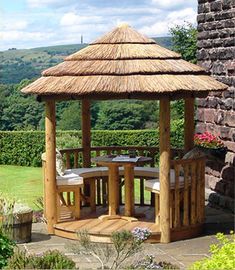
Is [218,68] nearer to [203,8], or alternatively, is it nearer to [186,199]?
[203,8]

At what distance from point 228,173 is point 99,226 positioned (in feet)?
9.39

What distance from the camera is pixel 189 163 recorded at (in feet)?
31.1

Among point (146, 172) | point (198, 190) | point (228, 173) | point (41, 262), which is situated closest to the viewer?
point (41, 262)

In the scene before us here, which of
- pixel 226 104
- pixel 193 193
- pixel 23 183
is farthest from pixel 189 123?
pixel 23 183

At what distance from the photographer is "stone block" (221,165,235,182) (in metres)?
11.3

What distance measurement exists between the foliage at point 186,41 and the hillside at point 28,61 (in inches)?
968

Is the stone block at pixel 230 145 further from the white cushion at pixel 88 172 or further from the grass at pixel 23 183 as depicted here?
the grass at pixel 23 183

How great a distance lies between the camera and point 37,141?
77.1 ft

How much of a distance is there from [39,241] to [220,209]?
3.64m

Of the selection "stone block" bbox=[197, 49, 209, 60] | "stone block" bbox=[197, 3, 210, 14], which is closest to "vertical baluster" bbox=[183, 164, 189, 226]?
"stone block" bbox=[197, 49, 209, 60]

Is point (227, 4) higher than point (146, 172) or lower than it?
higher

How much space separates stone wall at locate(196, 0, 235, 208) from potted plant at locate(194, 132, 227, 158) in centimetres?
10

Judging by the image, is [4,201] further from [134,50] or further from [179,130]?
[179,130]

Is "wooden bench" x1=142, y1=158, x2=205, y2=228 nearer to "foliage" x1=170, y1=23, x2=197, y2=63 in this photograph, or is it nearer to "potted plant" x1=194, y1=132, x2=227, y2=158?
"potted plant" x1=194, y1=132, x2=227, y2=158
